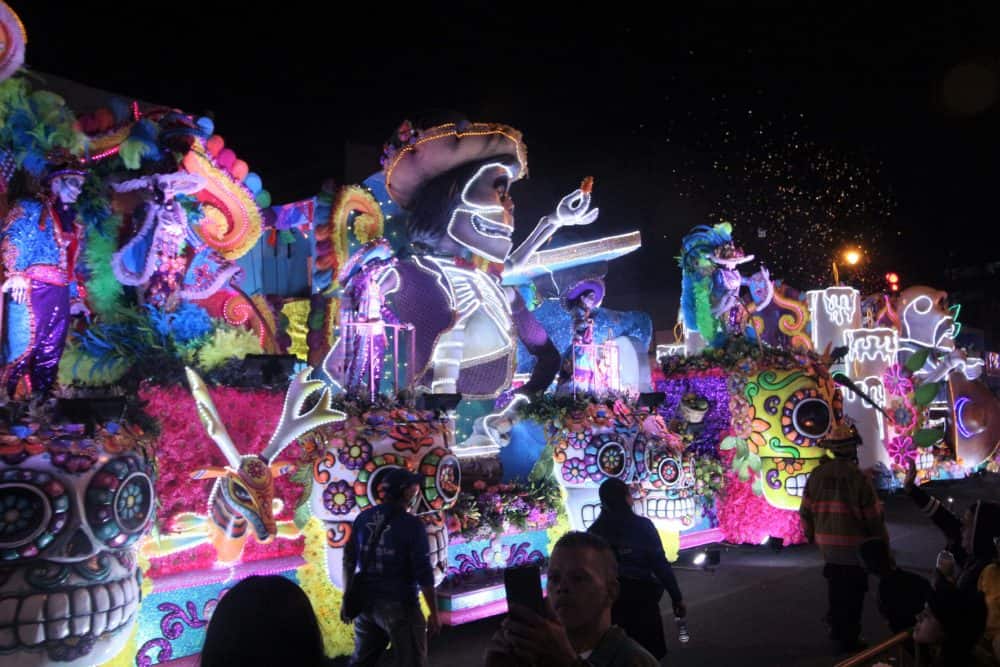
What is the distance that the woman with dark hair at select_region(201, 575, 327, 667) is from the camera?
5.20ft

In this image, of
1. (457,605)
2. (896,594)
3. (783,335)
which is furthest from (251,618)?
(783,335)

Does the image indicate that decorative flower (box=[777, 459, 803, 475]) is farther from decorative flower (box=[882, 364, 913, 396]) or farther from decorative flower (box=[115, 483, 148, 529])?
decorative flower (box=[882, 364, 913, 396])

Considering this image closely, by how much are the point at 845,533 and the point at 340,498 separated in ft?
11.9

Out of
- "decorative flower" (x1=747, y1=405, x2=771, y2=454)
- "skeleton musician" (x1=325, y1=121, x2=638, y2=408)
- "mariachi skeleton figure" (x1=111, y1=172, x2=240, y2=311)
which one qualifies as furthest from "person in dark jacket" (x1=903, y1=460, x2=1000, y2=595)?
"decorative flower" (x1=747, y1=405, x2=771, y2=454)

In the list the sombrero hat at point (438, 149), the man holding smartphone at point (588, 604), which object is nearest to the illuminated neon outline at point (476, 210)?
the sombrero hat at point (438, 149)

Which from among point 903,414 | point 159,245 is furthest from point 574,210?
point 903,414

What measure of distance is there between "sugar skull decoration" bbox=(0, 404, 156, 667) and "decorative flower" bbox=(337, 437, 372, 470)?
1.67 metres

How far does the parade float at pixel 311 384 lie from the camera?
155 inches

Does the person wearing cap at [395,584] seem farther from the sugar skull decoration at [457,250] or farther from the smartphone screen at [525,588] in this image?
the sugar skull decoration at [457,250]

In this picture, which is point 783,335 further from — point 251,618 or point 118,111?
point 251,618

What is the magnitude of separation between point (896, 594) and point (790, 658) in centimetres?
249

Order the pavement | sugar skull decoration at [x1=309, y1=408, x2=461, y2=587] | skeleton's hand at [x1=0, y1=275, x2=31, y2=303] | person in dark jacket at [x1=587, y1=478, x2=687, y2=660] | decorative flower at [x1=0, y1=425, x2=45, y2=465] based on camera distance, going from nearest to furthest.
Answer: decorative flower at [x1=0, y1=425, x2=45, y2=465], person in dark jacket at [x1=587, y1=478, x2=687, y2=660], skeleton's hand at [x1=0, y1=275, x2=31, y2=303], sugar skull decoration at [x1=309, y1=408, x2=461, y2=587], the pavement

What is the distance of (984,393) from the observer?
17.2 meters

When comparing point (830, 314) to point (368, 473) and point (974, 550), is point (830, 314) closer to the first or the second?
point (368, 473)
